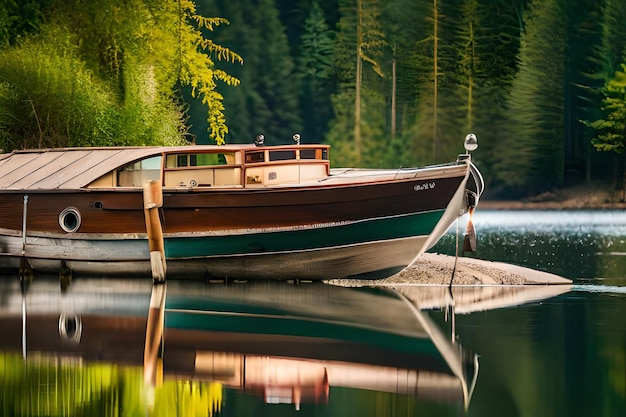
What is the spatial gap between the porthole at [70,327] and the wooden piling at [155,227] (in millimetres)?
4309

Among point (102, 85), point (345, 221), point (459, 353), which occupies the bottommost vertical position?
point (459, 353)

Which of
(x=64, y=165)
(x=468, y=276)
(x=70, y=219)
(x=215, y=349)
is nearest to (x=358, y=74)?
(x=64, y=165)

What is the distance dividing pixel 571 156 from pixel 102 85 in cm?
4256

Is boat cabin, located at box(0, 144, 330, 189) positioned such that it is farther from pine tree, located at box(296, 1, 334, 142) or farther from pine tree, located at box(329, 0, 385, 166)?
pine tree, located at box(296, 1, 334, 142)

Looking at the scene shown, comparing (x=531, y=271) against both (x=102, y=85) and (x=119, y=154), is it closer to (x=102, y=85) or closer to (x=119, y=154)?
(x=119, y=154)

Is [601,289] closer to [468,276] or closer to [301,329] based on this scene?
[468,276]

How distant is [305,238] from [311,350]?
7443 mm

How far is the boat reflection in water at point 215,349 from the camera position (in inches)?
602

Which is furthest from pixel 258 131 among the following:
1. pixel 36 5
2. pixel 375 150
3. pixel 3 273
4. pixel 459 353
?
pixel 459 353

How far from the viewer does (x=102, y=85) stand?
37.2 meters

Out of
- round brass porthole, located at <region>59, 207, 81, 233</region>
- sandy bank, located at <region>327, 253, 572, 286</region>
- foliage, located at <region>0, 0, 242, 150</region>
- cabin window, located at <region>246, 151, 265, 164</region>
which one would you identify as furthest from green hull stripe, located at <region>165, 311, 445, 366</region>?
foliage, located at <region>0, 0, 242, 150</region>

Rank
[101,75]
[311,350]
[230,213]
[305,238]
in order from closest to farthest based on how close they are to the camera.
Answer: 1. [311,350]
2. [305,238]
3. [230,213]
4. [101,75]

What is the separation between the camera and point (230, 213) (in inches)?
1002

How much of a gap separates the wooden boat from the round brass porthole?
0.7 inches
